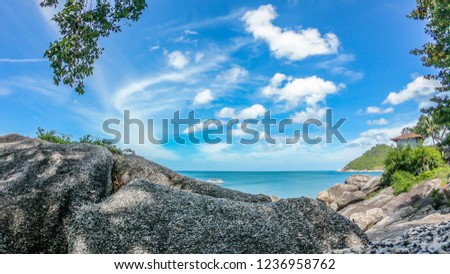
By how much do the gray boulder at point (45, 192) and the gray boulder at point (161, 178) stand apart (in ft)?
2.84

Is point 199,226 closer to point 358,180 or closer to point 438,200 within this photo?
point 438,200

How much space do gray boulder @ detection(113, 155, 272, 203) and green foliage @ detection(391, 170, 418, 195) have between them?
47.7 feet

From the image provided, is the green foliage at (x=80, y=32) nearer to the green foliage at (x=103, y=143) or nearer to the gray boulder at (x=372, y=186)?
the green foliage at (x=103, y=143)

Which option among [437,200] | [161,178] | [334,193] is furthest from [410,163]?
[161,178]

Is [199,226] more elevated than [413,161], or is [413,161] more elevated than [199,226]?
[413,161]

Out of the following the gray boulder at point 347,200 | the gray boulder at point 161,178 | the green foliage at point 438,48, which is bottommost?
the gray boulder at point 347,200

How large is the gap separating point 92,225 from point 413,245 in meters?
5.16

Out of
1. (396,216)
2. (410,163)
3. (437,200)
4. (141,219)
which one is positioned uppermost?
(410,163)

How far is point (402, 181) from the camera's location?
942 inches

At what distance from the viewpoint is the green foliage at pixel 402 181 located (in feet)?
74.1

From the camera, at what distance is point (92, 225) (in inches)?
257

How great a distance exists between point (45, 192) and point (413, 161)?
25.5 meters

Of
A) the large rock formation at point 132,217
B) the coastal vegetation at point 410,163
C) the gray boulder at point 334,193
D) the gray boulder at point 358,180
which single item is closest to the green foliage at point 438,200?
the coastal vegetation at point 410,163
